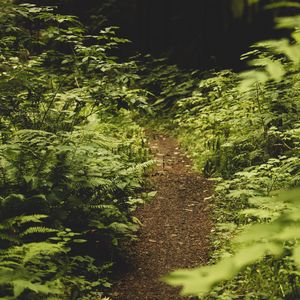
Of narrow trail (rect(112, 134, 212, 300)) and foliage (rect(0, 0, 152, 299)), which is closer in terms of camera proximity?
foliage (rect(0, 0, 152, 299))

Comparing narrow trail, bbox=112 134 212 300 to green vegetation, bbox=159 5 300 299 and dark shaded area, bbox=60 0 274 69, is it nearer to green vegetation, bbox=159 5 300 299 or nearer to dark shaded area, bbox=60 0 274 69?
green vegetation, bbox=159 5 300 299

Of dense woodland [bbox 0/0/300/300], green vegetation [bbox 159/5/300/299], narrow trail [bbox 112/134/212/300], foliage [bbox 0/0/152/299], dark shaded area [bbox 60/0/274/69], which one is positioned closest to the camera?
green vegetation [bbox 159/5/300/299]

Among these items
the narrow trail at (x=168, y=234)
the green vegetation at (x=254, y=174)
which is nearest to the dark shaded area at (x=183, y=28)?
the green vegetation at (x=254, y=174)

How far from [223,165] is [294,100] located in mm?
Answer: 1525

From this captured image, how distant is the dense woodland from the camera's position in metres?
1.70

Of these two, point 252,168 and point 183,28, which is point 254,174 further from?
point 183,28

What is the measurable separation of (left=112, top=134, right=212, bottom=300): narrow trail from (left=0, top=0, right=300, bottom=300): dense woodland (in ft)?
0.54

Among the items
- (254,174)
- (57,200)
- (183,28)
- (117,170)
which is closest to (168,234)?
(117,170)

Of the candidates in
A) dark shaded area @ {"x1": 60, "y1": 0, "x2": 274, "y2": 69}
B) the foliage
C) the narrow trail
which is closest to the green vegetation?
the narrow trail

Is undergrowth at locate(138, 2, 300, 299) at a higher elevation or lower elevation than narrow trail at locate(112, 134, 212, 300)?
higher

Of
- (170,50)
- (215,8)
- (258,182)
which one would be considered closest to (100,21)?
(170,50)

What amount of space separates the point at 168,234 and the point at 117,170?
106cm

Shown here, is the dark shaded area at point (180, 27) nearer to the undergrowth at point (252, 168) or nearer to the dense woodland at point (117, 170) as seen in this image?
the dense woodland at point (117, 170)

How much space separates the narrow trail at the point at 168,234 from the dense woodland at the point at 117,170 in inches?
6.5
